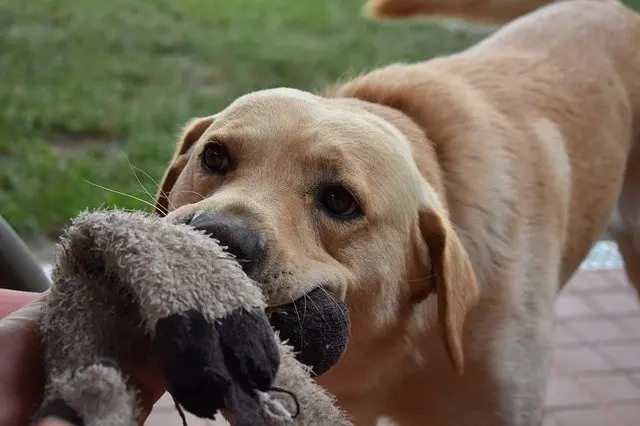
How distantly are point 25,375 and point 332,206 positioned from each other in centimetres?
60

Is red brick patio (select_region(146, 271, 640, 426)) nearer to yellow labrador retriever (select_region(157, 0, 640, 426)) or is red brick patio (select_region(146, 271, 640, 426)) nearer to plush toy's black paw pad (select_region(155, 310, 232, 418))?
yellow labrador retriever (select_region(157, 0, 640, 426))

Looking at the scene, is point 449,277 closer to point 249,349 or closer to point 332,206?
point 332,206

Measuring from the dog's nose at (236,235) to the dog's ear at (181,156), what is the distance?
1.80 ft

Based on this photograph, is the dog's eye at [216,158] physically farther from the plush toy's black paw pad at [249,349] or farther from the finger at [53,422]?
the finger at [53,422]

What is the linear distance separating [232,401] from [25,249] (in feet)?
2.97

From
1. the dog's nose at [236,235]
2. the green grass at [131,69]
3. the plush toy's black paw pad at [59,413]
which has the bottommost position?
the green grass at [131,69]

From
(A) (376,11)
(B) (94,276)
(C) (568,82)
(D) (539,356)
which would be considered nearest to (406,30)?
(A) (376,11)

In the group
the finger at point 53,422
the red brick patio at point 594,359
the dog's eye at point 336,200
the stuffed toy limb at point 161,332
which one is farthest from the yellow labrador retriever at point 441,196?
the red brick patio at point 594,359

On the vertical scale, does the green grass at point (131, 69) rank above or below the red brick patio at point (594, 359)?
above

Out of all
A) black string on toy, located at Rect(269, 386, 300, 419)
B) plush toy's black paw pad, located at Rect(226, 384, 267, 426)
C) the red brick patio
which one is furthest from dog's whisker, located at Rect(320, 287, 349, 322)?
the red brick patio

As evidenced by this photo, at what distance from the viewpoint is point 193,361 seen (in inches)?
32.5

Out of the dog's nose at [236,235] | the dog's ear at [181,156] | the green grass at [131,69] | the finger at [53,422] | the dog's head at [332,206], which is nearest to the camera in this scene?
the finger at [53,422]

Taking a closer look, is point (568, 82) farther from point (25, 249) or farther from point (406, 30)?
point (406, 30)

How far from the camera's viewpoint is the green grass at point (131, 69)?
350 centimetres
